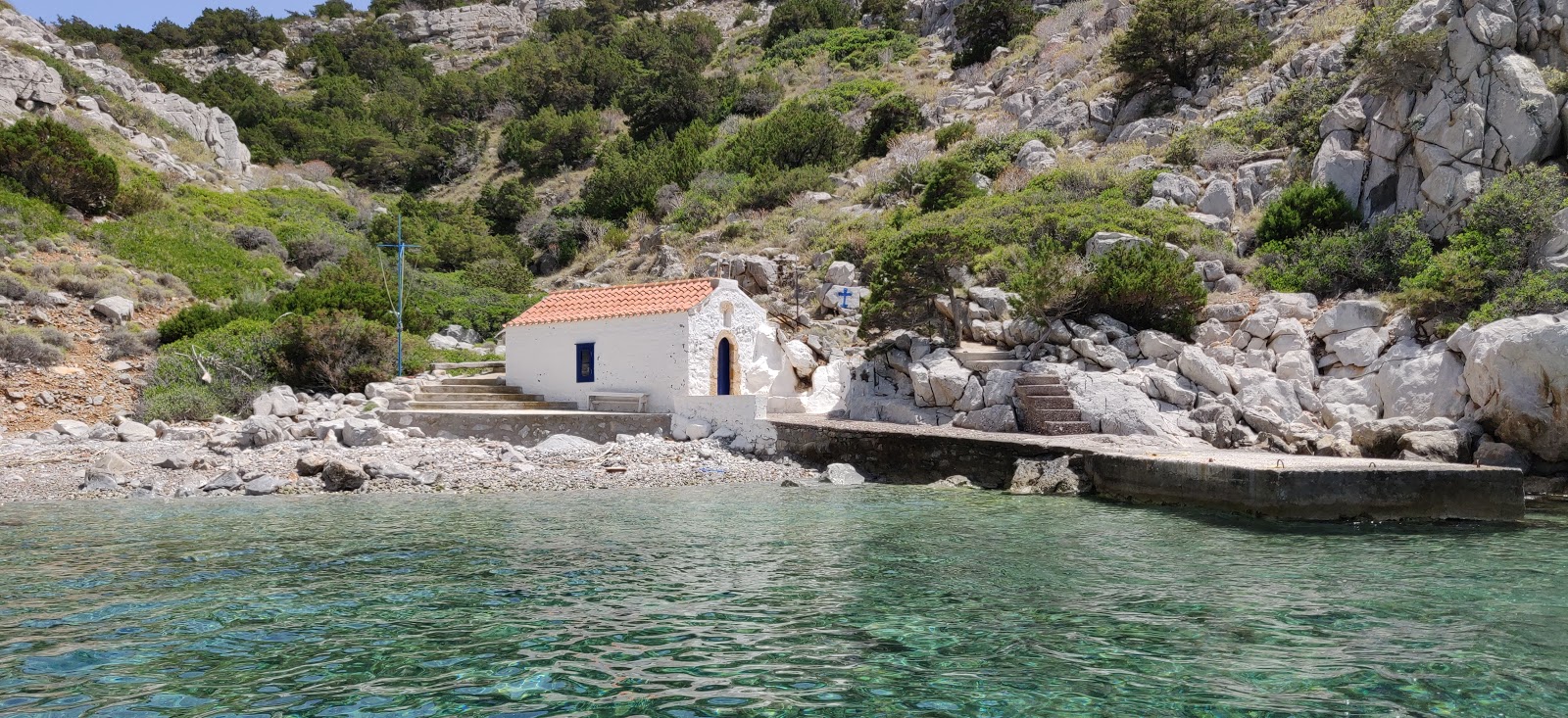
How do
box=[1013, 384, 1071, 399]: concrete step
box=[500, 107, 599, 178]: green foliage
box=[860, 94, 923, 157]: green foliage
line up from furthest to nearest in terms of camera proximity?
box=[500, 107, 599, 178]: green foliage < box=[860, 94, 923, 157]: green foliage < box=[1013, 384, 1071, 399]: concrete step

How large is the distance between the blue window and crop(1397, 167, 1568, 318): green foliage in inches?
628

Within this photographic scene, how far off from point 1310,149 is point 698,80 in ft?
107

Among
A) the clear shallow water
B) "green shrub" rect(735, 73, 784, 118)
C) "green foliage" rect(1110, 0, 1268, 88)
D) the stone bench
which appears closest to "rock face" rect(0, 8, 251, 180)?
"green shrub" rect(735, 73, 784, 118)

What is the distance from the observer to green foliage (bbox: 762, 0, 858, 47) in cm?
5572

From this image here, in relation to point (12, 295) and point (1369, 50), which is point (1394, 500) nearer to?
point (1369, 50)

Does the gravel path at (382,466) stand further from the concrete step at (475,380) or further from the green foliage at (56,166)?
the green foliage at (56,166)

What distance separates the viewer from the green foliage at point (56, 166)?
24.0m

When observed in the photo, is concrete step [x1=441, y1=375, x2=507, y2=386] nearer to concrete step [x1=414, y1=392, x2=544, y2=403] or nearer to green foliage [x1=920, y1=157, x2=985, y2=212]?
concrete step [x1=414, y1=392, x2=544, y2=403]

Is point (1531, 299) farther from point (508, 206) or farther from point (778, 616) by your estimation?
point (508, 206)

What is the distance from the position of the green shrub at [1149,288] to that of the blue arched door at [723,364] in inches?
301

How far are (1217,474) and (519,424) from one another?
1217cm

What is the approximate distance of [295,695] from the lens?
4531mm

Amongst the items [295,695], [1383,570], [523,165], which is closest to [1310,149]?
[1383,570]

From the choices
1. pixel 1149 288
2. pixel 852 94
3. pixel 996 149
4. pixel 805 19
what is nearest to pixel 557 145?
pixel 852 94
